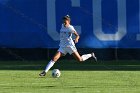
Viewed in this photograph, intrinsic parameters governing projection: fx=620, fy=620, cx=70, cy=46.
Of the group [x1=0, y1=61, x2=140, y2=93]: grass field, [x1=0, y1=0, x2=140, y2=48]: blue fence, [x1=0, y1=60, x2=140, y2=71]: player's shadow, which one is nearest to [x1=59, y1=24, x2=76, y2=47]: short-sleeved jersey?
[x1=0, y1=61, x2=140, y2=93]: grass field

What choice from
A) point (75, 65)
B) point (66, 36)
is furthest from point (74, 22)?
point (66, 36)

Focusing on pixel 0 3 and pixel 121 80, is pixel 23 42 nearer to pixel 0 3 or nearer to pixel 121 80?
pixel 0 3

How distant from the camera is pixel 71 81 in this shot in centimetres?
1962

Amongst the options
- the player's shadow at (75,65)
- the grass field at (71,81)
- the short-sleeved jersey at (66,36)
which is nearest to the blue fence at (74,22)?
the player's shadow at (75,65)

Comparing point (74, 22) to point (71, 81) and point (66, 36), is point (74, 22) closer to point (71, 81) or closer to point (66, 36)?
point (66, 36)

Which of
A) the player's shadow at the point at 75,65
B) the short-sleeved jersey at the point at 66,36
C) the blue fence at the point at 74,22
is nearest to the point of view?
the short-sleeved jersey at the point at 66,36

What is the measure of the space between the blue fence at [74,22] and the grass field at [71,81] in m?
3.29

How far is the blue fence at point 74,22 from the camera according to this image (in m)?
30.1

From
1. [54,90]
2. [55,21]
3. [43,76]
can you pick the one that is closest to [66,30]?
[43,76]

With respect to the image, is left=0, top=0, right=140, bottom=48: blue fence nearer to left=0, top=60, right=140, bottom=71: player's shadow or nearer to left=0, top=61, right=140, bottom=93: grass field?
left=0, top=60, right=140, bottom=71: player's shadow

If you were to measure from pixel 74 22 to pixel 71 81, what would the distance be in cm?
1082

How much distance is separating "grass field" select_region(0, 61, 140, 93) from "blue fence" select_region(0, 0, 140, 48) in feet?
10.8

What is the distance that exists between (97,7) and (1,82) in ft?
39.4

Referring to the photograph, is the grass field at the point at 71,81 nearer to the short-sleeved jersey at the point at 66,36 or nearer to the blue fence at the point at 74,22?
the short-sleeved jersey at the point at 66,36
